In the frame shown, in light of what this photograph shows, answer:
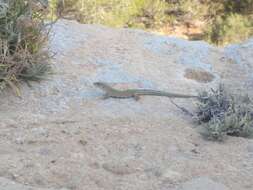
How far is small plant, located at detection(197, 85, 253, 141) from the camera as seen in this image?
542 centimetres

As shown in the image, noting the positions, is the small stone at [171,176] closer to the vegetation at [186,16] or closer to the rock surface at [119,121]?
the rock surface at [119,121]

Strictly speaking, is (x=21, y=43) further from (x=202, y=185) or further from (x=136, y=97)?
(x=202, y=185)

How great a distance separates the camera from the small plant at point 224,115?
17.8 feet

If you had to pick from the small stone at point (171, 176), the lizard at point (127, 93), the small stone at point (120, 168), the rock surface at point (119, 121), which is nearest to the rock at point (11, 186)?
the rock surface at point (119, 121)

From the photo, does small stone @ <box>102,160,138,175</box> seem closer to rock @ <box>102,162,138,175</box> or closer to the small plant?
rock @ <box>102,162,138,175</box>

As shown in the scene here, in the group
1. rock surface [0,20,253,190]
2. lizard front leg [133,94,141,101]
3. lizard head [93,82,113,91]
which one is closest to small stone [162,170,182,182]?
rock surface [0,20,253,190]

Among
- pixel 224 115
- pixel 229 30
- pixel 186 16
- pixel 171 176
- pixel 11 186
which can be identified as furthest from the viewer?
pixel 186 16

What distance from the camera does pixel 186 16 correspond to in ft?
46.2

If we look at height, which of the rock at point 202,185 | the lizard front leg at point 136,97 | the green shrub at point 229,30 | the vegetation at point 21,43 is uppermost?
the vegetation at point 21,43

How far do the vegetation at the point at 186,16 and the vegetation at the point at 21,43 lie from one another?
608 centimetres

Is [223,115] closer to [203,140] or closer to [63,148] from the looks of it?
[203,140]

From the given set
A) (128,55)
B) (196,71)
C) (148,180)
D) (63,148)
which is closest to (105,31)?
(128,55)

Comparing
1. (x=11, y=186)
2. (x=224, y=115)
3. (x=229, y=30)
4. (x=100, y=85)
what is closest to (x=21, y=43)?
(x=100, y=85)

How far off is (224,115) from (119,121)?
0.93 meters
